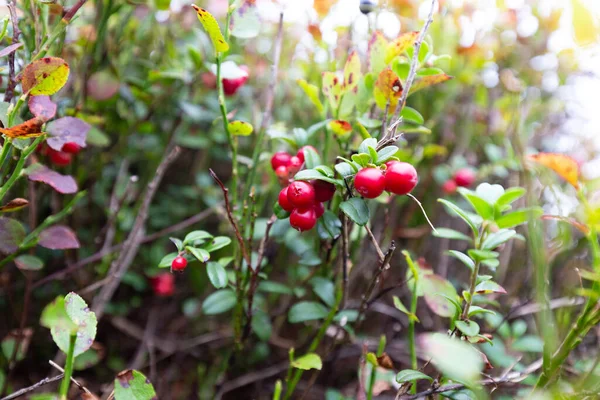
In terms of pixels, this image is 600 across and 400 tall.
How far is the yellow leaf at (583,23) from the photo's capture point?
0.70 metres

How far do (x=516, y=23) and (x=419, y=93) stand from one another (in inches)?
17.8

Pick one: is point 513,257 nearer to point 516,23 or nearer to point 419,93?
point 419,93

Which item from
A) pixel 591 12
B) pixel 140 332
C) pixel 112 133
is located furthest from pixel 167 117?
pixel 591 12

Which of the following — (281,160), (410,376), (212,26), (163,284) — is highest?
(212,26)

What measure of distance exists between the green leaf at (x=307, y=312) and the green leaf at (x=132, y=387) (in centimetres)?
31

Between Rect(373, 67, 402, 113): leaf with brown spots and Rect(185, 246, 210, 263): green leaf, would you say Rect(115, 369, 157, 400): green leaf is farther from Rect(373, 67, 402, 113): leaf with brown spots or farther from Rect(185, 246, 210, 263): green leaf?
Rect(373, 67, 402, 113): leaf with brown spots

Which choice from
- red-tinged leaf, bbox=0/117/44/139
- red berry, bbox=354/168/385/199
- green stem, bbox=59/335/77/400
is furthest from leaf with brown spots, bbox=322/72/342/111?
green stem, bbox=59/335/77/400

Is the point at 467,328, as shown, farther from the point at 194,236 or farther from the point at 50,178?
the point at 50,178

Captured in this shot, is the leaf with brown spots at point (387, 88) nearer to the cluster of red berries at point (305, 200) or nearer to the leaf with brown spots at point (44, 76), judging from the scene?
the cluster of red berries at point (305, 200)

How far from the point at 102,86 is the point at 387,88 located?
66cm

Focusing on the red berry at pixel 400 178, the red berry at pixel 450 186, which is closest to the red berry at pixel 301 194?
the red berry at pixel 400 178

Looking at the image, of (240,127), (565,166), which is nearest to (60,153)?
(240,127)

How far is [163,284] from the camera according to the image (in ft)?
4.20

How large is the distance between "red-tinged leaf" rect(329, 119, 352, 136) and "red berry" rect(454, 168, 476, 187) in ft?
1.70
